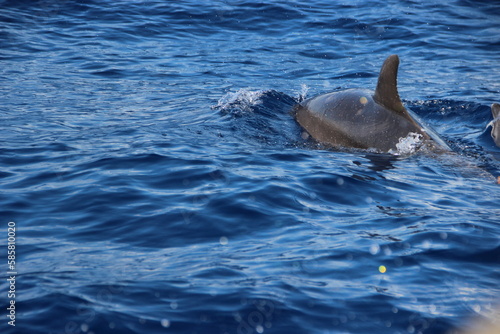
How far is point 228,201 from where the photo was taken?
7523 millimetres

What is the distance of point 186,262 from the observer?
5.98 m

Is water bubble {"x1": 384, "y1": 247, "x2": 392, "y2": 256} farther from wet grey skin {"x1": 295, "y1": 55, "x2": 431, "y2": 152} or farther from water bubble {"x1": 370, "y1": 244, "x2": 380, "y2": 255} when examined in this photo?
wet grey skin {"x1": 295, "y1": 55, "x2": 431, "y2": 152}

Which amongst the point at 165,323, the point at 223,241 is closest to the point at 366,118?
the point at 223,241

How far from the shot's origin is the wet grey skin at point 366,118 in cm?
966

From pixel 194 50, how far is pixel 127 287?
12.6 metres

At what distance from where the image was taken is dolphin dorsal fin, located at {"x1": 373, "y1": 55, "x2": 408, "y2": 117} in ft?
30.9

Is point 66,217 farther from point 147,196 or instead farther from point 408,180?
point 408,180

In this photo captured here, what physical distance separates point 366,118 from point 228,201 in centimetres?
347

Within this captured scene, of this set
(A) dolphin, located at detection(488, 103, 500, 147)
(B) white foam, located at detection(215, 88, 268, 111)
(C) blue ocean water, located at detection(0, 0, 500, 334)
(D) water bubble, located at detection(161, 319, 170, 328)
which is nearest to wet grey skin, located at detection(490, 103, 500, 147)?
(A) dolphin, located at detection(488, 103, 500, 147)

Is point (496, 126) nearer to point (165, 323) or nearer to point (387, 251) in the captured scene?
point (387, 251)

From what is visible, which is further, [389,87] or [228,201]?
[389,87]

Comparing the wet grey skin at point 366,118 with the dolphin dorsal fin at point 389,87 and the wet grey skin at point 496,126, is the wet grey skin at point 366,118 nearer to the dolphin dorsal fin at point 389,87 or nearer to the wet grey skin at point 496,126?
the dolphin dorsal fin at point 389,87

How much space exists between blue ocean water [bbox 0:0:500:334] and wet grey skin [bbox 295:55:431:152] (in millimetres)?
315

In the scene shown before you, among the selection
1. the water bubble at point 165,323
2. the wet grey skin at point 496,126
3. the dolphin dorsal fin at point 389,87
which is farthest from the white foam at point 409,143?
the water bubble at point 165,323
